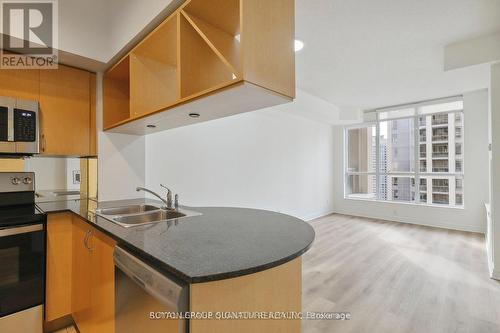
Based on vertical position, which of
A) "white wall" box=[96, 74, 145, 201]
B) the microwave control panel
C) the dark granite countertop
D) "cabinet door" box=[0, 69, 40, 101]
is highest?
"cabinet door" box=[0, 69, 40, 101]

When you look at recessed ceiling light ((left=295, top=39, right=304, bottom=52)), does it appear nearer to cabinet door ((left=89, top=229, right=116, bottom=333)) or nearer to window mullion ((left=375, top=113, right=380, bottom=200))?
cabinet door ((left=89, top=229, right=116, bottom=333))

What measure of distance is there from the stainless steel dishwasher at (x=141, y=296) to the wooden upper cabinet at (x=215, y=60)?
0.83 metres

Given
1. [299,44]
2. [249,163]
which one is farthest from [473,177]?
[299,44]

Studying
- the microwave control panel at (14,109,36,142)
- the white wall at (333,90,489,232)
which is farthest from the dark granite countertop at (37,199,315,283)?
the white wall at (333,90,489,232)

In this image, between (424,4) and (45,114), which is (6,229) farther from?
(424,4)

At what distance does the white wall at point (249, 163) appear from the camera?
333cm

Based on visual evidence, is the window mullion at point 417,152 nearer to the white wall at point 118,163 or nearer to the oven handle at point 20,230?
the white wall at point 118,163

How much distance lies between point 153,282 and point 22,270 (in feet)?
5.09

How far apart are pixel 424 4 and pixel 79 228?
3585 millimetres

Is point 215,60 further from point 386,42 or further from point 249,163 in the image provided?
point 249,163

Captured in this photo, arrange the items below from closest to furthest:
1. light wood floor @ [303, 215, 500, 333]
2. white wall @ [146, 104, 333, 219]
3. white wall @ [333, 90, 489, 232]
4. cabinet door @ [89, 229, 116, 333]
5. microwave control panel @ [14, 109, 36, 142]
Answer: cabinet door @ [89, 229, 116, 333] → microwave control panel @ [14, 109, 36, 142] → light wood floor @ [303, 215, 500, 333] → white wall @ [146, 104, 333, 219] → white wall @ [333, 90, 489, 232]

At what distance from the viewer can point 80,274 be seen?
1898mm

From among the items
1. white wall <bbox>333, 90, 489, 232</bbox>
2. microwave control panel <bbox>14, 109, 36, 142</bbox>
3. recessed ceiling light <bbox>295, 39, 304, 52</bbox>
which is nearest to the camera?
microwave control panel <bbox>14, 109, 36, 142</bbox>

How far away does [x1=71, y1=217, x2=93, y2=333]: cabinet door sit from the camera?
5.72 feet
